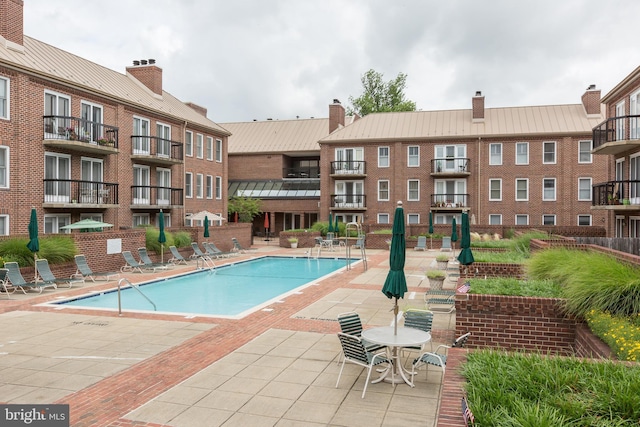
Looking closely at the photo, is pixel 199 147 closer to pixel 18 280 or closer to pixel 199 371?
pixel 18 280

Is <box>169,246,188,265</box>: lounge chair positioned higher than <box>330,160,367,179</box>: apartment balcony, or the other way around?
<box>330,160,367,179</box>: apartment balcony

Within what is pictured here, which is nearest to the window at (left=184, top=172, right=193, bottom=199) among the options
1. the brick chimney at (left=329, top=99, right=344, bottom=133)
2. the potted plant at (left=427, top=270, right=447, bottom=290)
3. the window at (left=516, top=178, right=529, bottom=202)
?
the brick chimney at (left=329, top=99, right=344, bottom=133)

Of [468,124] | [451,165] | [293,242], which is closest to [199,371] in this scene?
[293,242]

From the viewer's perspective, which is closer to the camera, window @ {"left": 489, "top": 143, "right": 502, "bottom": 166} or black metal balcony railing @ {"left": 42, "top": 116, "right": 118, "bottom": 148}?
black metal balcony railing @ {"left": 42, "top": 116, "right": 118, "bottom": 148}

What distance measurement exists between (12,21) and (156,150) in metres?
10.7

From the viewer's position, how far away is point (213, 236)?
30719 mm

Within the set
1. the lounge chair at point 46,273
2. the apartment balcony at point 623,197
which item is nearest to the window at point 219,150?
the lounge chair at point 46,273

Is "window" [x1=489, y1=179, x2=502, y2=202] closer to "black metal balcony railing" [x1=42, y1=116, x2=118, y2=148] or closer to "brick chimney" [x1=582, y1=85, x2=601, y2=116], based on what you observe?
"brick chimney" [x1=582, y1=85, x2=601, y2=116]

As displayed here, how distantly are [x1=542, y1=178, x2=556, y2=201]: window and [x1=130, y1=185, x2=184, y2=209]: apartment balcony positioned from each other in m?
26.7

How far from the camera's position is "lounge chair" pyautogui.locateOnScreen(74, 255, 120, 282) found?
61.7ft

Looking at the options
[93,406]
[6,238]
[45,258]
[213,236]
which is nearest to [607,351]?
[93,406]

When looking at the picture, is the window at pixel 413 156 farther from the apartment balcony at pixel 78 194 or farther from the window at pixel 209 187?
the apartment balcony at pixel 78 194

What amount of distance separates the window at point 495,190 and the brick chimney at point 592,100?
8461 mm

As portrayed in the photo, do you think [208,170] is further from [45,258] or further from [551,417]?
[551,417]
